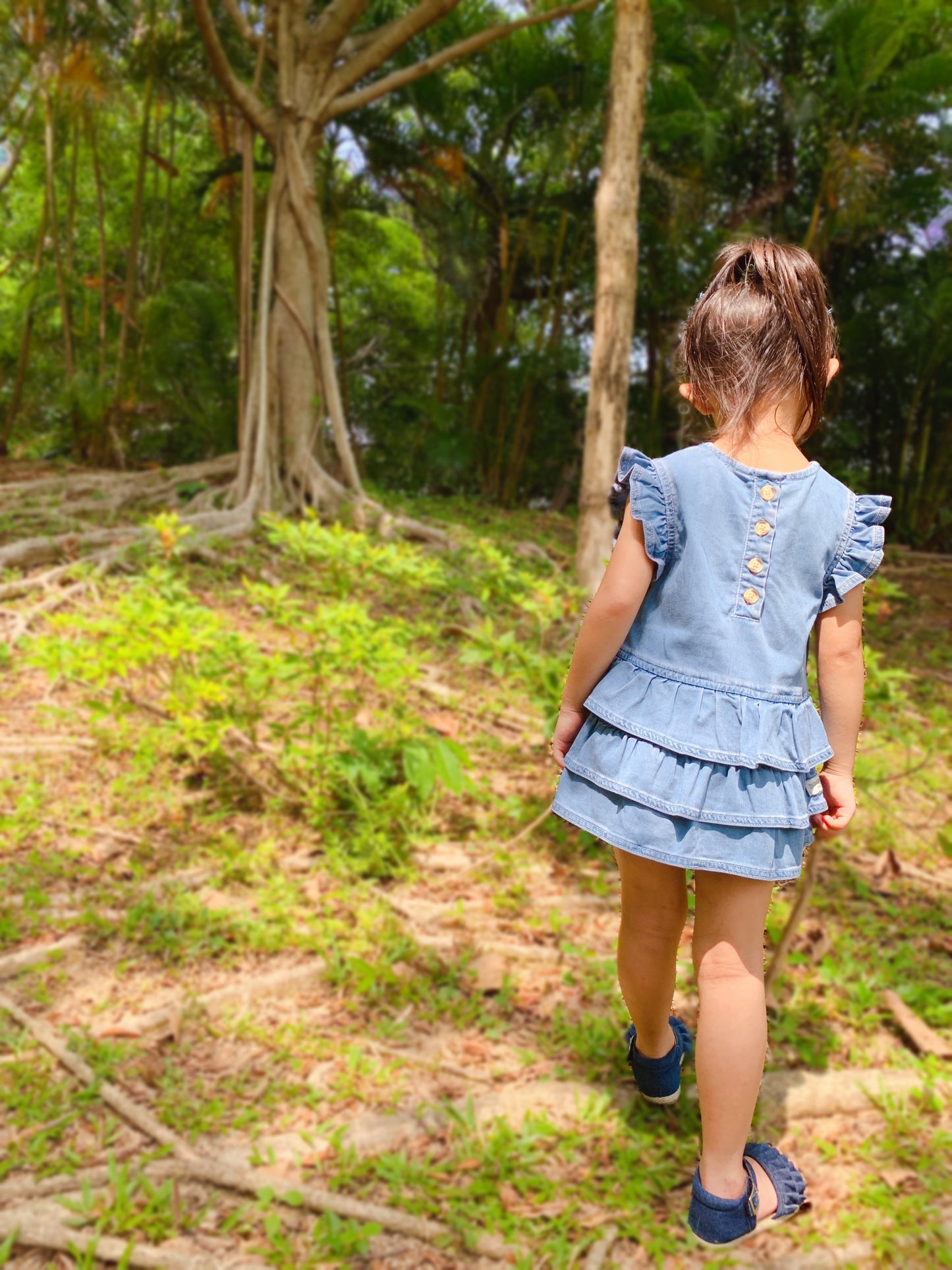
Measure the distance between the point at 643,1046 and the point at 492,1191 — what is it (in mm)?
1478

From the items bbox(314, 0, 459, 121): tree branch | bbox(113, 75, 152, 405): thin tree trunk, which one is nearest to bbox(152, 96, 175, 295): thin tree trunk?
bbox(113, 75, 152, 405): thin tree trunk

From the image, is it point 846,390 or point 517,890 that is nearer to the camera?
point 517,890

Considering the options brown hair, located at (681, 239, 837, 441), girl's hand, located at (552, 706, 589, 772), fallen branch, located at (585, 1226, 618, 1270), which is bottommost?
fallen branch, located at (585, 1226, 618, 1270)

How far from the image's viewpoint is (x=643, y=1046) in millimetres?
1087

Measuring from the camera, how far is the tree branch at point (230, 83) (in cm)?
601

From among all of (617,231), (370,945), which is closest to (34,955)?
(370,945)

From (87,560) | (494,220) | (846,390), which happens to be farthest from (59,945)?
(846,390)

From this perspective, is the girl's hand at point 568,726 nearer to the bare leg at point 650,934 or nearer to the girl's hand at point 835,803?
the bare leg at point 650,934

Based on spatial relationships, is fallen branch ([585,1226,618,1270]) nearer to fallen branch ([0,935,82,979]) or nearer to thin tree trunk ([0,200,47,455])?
fallen branch ([0,935,82,979])

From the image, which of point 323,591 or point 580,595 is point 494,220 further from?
point 580,595

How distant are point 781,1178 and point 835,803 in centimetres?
42

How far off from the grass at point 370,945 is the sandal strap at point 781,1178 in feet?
4.27

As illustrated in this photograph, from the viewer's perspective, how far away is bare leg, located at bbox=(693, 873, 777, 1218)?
101 cm

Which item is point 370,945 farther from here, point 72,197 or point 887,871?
point 72,197
